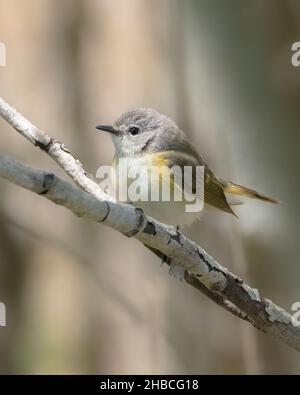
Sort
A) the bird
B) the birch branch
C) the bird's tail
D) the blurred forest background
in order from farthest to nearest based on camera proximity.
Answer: the blurred forest background
the bird's tail
the bird
the birch branch

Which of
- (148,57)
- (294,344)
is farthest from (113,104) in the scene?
(294,344)

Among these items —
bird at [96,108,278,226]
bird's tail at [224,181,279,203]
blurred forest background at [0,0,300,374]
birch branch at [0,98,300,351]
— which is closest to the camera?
birch branch at [0,98,300,351]

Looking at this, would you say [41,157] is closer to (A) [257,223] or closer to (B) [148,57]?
(B) [148,57]

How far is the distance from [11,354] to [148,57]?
1.27 m

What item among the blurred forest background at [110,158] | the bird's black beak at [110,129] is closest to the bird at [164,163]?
the bird's black beak at [110,129]

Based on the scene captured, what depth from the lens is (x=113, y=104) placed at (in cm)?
281

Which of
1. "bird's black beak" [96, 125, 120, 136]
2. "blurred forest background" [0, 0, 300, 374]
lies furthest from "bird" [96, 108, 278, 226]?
"blurred forest background" [0, 0, 300, 374]

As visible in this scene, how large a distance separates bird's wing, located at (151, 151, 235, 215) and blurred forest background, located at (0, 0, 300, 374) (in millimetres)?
185

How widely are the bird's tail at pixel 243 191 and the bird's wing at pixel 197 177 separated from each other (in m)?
0.05

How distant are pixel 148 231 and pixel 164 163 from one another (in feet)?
1.83

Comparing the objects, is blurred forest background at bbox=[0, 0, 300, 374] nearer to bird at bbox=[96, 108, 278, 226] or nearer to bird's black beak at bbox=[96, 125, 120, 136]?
bird at bbox=[96, 108, 278, 226]

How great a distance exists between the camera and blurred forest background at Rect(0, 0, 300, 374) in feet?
7.41

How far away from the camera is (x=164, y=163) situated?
197 centimetres

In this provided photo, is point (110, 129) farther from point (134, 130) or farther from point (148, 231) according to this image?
point (148, 231)
